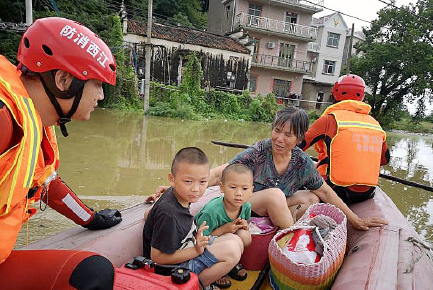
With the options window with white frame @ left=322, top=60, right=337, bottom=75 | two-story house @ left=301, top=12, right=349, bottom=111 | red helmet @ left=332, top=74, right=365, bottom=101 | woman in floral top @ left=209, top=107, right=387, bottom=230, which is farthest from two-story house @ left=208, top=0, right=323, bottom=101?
woman in floral top @ left=209, top=107, right=387, bottom=230

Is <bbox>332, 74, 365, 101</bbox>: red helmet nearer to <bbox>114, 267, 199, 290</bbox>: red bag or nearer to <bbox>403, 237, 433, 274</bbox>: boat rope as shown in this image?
<bbox>403, 237, 433, 274</bbox>: boat rope

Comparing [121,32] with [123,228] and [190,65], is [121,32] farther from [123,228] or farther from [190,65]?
[123,228]

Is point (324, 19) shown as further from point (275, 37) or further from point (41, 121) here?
point (41, 121)

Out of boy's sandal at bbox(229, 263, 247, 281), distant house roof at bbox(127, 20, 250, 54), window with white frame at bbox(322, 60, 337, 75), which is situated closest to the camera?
boy's sandal at bbox(229, 263, 247, 281)

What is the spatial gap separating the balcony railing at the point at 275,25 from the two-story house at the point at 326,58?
3.66 m

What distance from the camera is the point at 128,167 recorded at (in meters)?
5.49

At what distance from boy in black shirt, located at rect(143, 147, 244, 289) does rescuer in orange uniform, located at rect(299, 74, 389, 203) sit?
1.21m

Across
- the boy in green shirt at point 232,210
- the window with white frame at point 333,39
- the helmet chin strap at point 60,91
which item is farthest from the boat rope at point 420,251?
the window with white frame at point 333,39

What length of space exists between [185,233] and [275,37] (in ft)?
69.1

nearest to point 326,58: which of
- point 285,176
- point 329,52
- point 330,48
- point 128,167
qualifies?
point 329,52

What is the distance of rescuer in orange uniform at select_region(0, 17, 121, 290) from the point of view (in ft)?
3.11

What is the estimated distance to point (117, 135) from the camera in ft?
25.9

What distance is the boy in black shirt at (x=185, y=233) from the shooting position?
58.7 inches

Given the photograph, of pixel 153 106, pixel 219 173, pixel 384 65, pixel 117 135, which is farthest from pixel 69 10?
pixel 384 65
